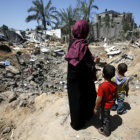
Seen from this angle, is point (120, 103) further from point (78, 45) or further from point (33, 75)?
point (33, 75)

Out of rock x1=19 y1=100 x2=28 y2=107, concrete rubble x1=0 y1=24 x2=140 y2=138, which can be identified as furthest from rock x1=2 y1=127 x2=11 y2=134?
rock x1=19 y1=100 x2=28 y2=107

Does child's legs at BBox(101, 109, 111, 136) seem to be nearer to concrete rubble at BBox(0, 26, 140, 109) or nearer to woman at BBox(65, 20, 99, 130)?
woman at BBox(65, 20, 99, 130)

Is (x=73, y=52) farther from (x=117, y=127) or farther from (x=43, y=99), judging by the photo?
(x=43, y=99)

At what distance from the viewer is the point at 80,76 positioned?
1.79 meters

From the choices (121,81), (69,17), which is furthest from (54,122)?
(69,17)

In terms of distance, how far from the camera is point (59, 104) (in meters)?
3.10

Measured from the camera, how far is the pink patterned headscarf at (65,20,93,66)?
5.38ft

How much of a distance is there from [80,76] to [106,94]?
0.44 m

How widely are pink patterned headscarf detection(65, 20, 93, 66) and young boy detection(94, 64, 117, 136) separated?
409 millimetres

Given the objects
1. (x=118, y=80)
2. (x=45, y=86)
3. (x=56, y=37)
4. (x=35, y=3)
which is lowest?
(x=45, y=86)

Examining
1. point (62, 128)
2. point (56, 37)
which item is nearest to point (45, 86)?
point (62, 128)

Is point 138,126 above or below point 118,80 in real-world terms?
below

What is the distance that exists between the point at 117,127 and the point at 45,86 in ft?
12.1

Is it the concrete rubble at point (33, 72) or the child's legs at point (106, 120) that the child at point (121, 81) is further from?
the concrete rubble at point (33, 72)
